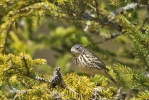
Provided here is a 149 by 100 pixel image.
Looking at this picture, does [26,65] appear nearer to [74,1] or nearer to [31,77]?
[31,77]

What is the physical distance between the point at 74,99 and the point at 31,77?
0.22 meters

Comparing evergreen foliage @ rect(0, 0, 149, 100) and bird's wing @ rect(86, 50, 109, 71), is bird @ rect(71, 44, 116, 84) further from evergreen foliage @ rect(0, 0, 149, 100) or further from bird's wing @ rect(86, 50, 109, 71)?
evergreen foliage @ rect(0, 0, 149, 100)

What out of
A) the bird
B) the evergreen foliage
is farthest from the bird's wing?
the evergreen foliage

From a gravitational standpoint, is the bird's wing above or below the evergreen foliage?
below

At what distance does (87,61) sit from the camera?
326 centimetres

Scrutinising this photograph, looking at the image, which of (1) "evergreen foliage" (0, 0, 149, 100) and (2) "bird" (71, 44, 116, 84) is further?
(2) "bird" (71, 44, 116, 84)

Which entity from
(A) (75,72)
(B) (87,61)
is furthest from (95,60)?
(A) (75,72)

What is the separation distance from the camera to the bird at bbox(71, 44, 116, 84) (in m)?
3.05

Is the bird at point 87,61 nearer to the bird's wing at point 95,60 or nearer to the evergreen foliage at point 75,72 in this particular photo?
the bird's wing at point 95,60

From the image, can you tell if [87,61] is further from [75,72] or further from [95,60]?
[75,72]

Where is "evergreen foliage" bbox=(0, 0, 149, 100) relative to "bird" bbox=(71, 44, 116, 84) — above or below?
above

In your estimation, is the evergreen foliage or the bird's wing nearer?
the evergreen foliage

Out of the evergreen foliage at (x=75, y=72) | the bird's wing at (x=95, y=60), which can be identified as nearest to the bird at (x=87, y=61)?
the bird's wing at (x=95, y=60)

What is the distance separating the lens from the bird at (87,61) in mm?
3055
